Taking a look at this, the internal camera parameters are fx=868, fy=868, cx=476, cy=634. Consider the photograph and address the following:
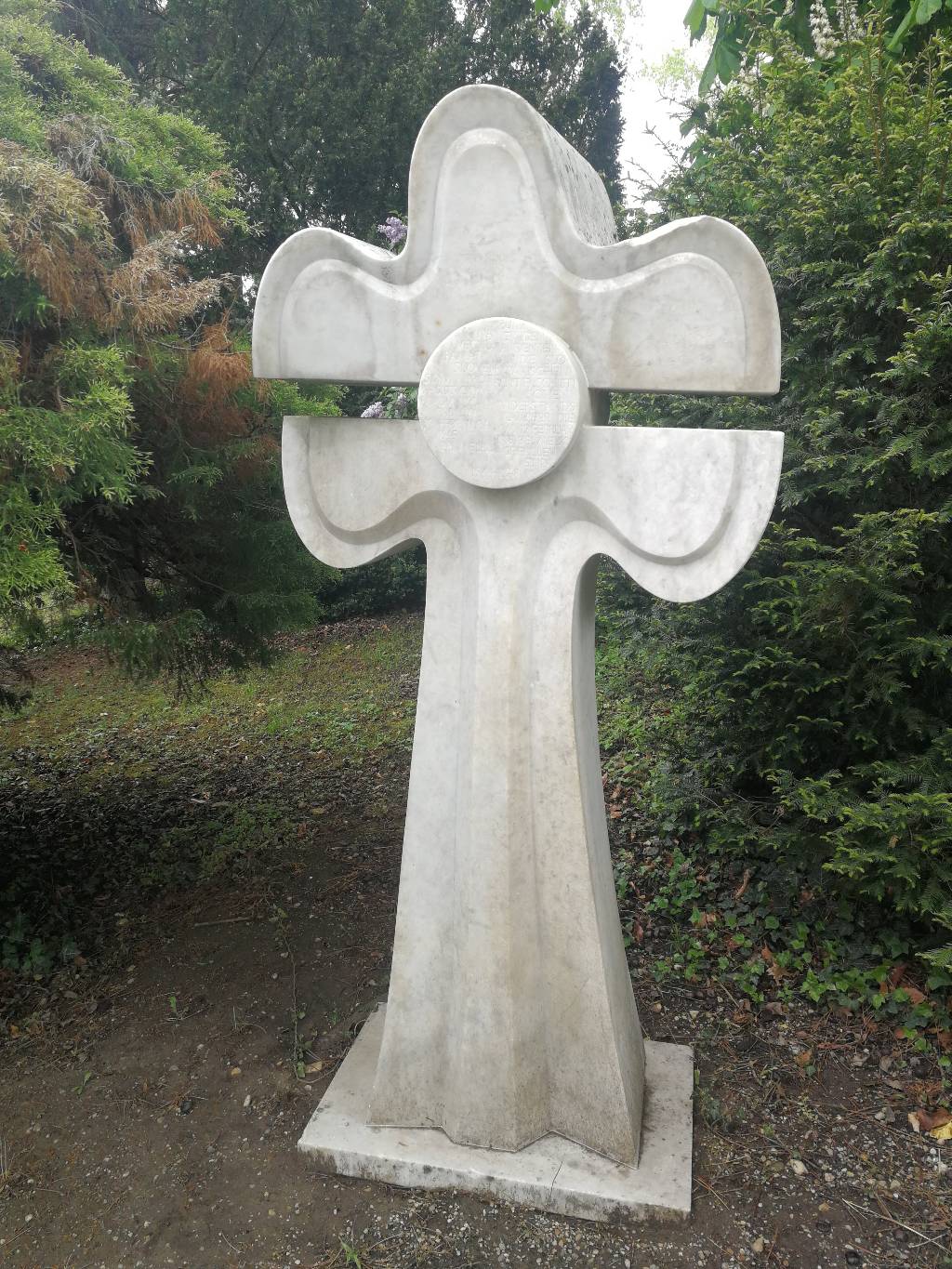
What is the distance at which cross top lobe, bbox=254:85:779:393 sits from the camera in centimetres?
208

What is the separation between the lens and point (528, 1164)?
254 centimetres

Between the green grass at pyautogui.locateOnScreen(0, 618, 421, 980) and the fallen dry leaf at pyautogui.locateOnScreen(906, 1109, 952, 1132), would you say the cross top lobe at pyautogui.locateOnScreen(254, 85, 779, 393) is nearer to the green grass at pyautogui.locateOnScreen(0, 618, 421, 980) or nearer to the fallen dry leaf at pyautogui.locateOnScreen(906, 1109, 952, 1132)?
the fallen dry leaf at pyautogui.locateOnScreen(906, 1109, 952, 1132)

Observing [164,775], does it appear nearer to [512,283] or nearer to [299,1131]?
[299,1131]

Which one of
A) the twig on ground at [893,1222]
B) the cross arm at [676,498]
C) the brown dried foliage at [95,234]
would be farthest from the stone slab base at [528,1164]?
the brown dried foliage at [95,234]

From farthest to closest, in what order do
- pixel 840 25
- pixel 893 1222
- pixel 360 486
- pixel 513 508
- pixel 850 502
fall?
pixel 840 25, pixel 850 502, pixel 893 1222, pixel 360 486, pixel 513 508

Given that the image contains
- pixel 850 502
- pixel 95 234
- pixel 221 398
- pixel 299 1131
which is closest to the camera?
pixel 95 234

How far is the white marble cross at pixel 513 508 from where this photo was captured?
2145 mm

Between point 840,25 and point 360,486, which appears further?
point 840,25

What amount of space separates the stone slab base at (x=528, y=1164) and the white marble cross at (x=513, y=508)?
6 cm

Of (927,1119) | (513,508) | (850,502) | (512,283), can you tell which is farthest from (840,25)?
(927,1119)

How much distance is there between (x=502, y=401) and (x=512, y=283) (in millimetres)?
311

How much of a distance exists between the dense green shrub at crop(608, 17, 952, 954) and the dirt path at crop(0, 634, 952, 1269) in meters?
0.80

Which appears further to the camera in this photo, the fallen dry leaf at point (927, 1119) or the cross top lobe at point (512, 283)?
the fallen dry leaf at point (927, 1119)

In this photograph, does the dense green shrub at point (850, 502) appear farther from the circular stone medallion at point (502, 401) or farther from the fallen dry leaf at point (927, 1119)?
the circular stone medallion at point (502, 401)
